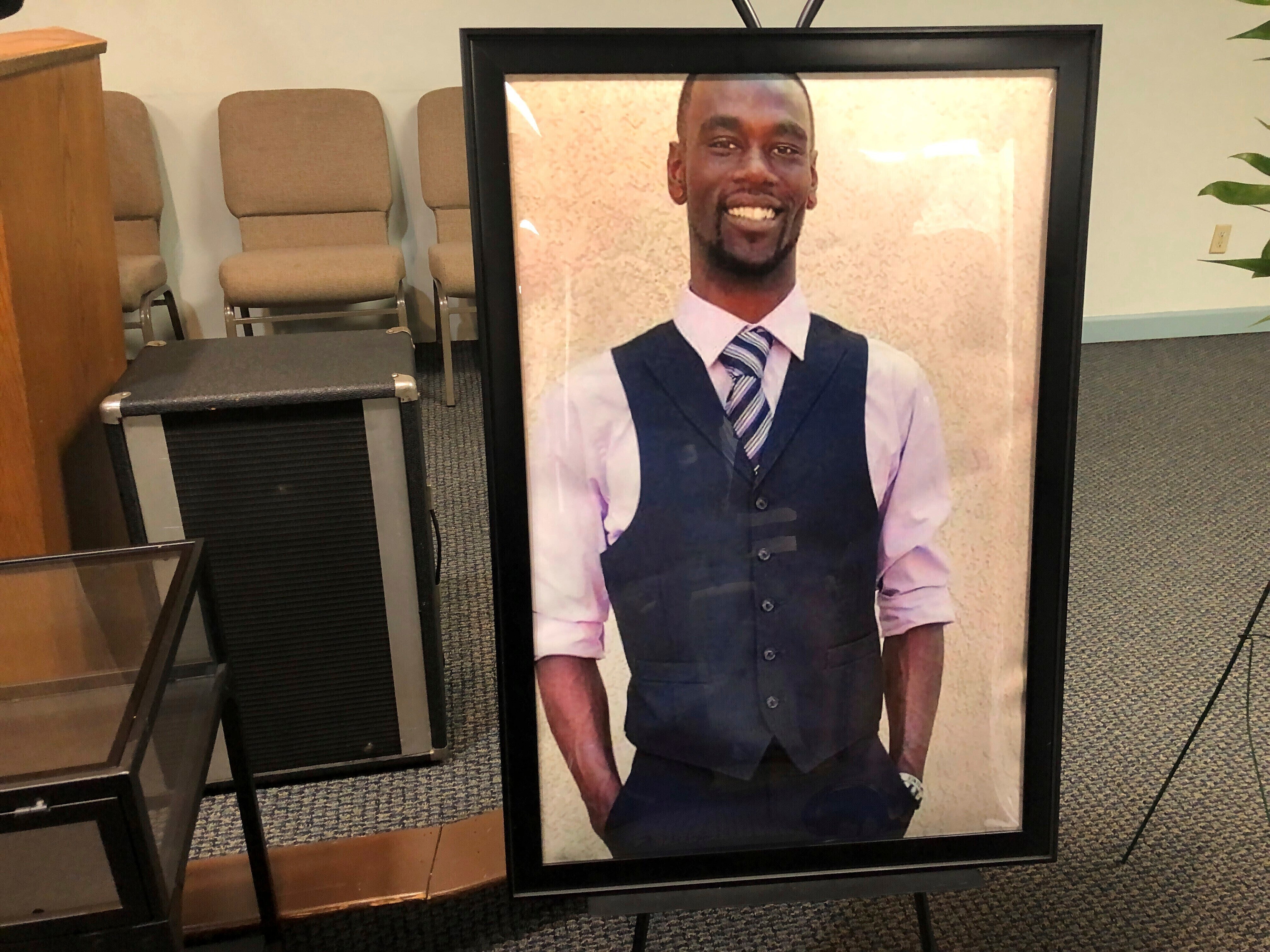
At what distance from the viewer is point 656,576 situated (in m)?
0.95

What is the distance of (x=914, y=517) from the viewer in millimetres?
973

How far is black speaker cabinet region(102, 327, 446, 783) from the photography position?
1403mm

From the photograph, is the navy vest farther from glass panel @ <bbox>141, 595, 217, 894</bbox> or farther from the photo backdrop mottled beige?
glass panel @ <bbox>141, 595, 217, 894</bbox>

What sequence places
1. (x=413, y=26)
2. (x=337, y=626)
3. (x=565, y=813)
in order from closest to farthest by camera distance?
(x=565, y=813)
(x=337, y=626)
(x=413, y=26)

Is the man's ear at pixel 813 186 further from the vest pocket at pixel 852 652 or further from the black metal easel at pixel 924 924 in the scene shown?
the black metal easel at pixel 924 924

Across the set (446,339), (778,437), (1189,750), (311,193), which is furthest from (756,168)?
(311,193)

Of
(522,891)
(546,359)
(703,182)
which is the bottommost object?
(522,891)

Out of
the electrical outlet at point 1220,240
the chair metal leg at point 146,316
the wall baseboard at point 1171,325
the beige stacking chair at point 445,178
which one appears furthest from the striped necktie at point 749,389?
the electrical outlet at point 1220,240

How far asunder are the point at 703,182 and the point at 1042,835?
2.30ft

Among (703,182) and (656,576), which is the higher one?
(703,182)

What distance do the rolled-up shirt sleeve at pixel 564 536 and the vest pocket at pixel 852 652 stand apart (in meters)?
0.21

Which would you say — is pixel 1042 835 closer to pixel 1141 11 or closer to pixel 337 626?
pixel 337 626

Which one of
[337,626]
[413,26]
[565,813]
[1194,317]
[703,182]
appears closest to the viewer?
[703,182]

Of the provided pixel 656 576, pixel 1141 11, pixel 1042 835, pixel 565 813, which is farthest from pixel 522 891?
pixel 1141 11
